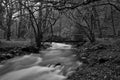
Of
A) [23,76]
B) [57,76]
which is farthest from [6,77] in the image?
[57,76]

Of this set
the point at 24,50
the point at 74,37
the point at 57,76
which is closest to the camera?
the point at 57,76

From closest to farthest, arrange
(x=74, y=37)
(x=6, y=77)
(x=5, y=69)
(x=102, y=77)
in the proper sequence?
(x=102, y=77), (x=6, y=77), (x=5, y=69), (x=74, y=37)

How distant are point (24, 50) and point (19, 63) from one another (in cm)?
379

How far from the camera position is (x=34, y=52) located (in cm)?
1457

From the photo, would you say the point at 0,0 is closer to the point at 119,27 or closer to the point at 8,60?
the point at 8,60

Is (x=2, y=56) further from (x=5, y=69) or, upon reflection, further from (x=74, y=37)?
(x=74, y=37)

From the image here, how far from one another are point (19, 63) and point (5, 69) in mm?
A: 1537

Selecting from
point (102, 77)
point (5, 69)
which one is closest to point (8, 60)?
point (5, 69)

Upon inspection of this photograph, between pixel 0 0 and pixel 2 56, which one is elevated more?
pixel 0 0

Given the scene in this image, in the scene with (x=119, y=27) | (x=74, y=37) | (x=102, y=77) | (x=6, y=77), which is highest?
(x=119, y=27)

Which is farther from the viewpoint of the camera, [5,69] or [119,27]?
[119,27]

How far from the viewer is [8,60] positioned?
10.8 meters

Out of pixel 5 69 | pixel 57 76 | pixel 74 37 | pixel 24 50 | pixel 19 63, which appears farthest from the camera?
pixel 74 37

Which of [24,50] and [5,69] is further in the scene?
[24,50]
